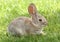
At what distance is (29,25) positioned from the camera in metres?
6.22

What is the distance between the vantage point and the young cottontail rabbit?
6.14m

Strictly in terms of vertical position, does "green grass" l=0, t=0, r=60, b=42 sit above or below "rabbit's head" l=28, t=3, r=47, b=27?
below

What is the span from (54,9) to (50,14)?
0.43 meters

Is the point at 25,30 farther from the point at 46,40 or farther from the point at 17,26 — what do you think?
the point at 46,40

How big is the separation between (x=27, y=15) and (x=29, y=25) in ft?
4.63

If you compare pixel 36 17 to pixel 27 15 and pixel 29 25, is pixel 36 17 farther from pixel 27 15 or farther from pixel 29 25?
pixel 27 15

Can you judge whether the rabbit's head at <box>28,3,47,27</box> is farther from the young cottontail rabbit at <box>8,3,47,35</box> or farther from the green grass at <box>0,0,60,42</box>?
the green grass at <box>0,0,60,42</box>

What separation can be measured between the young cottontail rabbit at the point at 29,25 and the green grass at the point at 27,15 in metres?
0.16

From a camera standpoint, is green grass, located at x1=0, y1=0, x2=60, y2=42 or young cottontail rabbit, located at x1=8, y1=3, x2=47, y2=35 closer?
green grass, located at x1=0, y1=0, x2=60, y2=42

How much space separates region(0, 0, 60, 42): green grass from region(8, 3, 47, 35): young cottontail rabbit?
0.54 ft

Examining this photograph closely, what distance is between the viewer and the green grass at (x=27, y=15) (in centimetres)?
597

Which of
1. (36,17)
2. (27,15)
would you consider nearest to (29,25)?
(36,17)

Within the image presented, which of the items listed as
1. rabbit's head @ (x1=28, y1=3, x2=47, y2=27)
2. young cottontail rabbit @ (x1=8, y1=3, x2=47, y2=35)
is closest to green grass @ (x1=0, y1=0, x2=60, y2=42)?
young cottontail rabbit @ (x1=8, y1=3, x2=47, y2=35)

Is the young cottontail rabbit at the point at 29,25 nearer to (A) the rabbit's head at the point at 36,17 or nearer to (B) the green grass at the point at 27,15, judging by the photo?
(A) the rabbit's head at the point at 36,17
